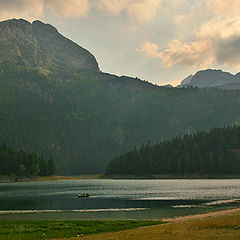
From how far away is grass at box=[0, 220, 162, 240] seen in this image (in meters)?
47.3

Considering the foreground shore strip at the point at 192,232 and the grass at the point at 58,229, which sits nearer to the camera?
the foreground shore strip at the point at 192,232

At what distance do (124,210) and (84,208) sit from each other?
12.3m

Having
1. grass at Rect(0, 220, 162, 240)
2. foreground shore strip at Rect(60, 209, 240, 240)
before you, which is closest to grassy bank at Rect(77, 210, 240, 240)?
foreground shore strip at Rect(60, 209, 240, 240)

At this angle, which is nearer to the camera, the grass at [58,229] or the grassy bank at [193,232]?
the grassy bank at [193,232]

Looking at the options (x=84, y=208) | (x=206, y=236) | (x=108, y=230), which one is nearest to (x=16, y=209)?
(x=84, y=208)

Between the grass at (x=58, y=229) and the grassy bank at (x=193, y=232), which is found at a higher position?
the grassy bank at (x=193, y=232)

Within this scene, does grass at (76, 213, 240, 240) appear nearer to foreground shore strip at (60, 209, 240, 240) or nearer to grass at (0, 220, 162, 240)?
foreground shore strip at (60, 209, 240, 240)

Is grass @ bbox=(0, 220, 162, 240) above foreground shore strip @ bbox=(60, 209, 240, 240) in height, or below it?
below

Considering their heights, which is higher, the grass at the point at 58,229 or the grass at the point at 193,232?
the grass at the point at 193,232

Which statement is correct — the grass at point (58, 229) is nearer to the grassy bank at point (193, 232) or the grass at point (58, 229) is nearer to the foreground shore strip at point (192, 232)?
the foreground shore strip at point (192, 232)

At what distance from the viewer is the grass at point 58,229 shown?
47.3 m

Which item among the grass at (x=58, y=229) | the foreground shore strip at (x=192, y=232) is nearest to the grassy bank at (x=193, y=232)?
the foreground shore strip at (x=192, y=232)

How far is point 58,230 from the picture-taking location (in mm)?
51000

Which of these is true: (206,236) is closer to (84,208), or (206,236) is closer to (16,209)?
(84,208)
